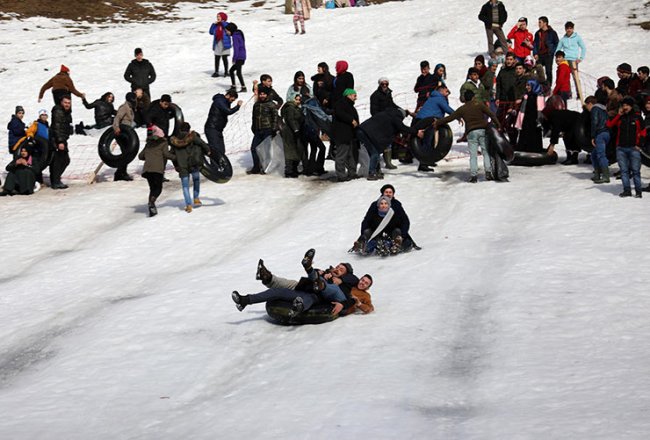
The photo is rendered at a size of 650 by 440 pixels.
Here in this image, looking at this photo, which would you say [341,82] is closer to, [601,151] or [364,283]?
[601,151]

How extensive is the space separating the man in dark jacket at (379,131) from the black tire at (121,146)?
4.82m

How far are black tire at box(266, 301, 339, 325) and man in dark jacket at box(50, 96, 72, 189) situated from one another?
969 centimetres

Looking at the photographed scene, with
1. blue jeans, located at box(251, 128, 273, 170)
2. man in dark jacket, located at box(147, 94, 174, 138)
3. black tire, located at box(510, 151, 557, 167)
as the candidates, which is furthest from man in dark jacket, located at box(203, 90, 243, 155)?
black tire, located at box(510, 151, 557, 167)

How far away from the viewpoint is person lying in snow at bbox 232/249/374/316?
1139 centimetres

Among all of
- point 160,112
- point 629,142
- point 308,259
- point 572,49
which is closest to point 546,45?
point 572,49

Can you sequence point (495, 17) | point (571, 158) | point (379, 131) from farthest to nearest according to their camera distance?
point (495, 17) → point (571, 158) → point (379, 131)

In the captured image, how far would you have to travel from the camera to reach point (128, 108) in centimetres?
2073

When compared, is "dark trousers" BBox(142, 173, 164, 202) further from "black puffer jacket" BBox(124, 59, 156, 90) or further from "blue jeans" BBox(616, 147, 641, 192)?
"blue jeans" BBox(616, 147, 641, 192)

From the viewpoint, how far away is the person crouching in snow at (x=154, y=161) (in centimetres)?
1755

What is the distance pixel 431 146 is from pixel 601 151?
3315 mm

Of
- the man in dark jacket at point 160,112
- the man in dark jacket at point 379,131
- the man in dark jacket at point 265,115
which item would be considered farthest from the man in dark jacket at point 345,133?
the man in dark jacket at point 160,112

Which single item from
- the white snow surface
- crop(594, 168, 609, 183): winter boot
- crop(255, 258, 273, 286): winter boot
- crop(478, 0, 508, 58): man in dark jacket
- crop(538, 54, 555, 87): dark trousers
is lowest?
the white snow surface

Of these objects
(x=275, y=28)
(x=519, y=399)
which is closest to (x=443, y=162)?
(x=519, y=399)

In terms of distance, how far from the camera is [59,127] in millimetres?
19969
